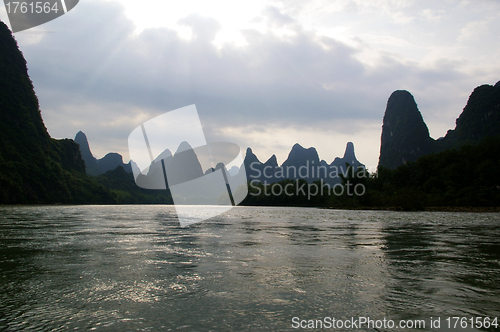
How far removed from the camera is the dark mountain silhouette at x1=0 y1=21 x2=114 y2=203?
2825 inches

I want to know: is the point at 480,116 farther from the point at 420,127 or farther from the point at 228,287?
the point at 228,287

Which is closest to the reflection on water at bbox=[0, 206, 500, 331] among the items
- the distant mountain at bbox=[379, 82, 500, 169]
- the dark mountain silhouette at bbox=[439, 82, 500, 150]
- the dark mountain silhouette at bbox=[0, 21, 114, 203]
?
the dark mountain silhouette at bbox=[0, 21, 114, 203]

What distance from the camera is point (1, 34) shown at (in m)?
94.7

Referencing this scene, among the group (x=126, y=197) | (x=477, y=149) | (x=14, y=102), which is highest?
(x=14, y=102)

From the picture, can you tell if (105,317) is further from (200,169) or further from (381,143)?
(200,169)

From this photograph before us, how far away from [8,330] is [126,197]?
479 feet

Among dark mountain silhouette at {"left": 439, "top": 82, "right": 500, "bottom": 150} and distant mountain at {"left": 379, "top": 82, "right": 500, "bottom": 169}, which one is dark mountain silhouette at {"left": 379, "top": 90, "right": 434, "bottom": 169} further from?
dark mountain silhouette at {"left": 439, "top": 82, "right": 500, "bottom": 150}

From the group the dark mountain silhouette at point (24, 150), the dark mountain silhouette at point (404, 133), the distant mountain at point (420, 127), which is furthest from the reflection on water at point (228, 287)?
the dark mountain silhouette at point (404, 133)

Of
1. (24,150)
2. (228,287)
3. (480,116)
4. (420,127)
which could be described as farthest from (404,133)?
(228,287)

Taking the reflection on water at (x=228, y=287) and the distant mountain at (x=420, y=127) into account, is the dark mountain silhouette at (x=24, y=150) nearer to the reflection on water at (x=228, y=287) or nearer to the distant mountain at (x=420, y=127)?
the reflection on water at (x=228, y=287)

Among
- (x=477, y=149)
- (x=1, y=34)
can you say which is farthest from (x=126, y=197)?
(x=477, y=149)

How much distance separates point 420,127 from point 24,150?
136929 mm

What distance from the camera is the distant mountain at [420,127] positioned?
9669 cm

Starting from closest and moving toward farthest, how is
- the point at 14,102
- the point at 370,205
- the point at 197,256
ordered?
the point at 197,256, the point at 370,205, the point at 14,102
